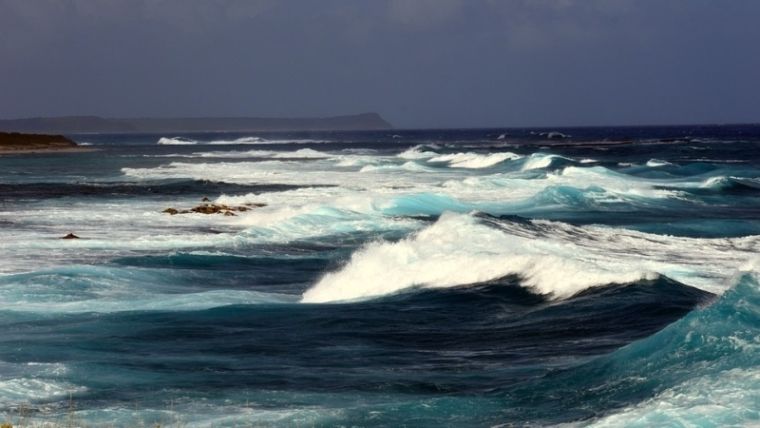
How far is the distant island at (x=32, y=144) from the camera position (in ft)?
379

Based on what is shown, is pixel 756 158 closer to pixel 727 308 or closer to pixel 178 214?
pixel 178 214

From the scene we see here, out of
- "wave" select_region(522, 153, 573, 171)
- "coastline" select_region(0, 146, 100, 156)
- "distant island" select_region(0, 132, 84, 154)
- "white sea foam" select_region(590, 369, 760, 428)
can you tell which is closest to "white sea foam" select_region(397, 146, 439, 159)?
"wave" select_region(522, 153, 573, 171)

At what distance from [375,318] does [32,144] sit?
109m

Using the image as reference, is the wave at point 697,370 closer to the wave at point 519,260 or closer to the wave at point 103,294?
the wave at point 519,260

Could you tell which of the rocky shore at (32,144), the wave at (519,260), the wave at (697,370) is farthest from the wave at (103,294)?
the rocky shore at (32,144)

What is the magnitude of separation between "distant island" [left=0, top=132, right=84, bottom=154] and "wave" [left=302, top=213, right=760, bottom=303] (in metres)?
88.2

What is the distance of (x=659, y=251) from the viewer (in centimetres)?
2831

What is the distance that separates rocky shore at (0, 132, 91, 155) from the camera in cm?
11494

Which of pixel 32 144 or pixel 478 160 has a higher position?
pixel 478 160

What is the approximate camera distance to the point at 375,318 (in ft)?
62.5

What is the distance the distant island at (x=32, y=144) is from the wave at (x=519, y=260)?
3472 inches

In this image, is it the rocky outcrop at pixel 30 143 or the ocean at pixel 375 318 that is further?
the rocky outcrop at pixel 30 143

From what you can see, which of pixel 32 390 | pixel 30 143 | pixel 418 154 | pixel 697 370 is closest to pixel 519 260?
pixel 697 370

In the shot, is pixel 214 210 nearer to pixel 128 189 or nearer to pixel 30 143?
pixel 128 189
